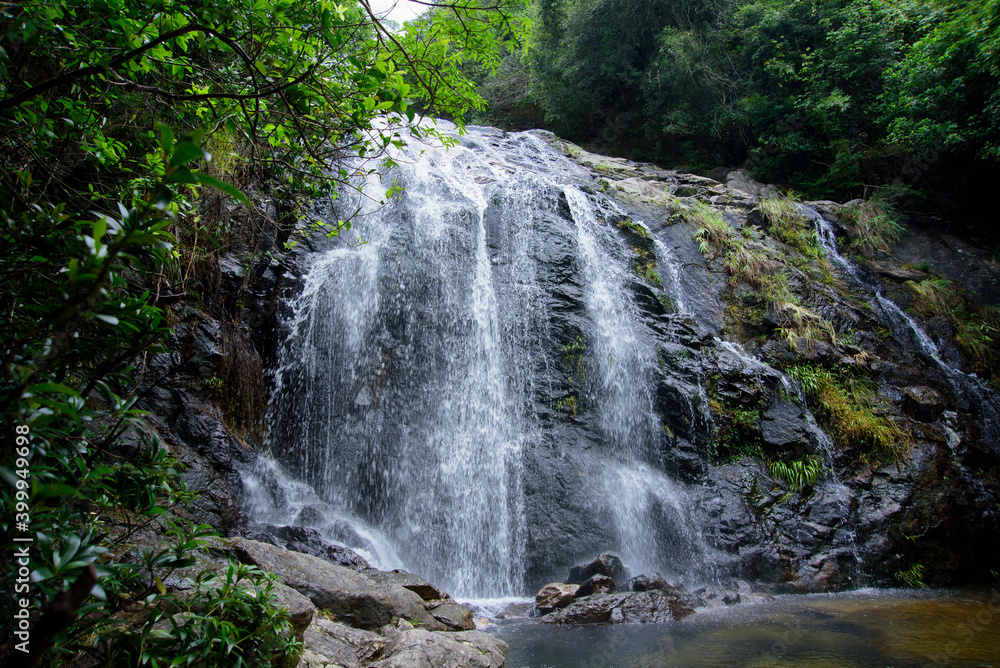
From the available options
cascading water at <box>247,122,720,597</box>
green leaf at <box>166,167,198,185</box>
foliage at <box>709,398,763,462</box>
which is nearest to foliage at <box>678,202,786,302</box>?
cascading water at <box>247,122,720,597</box>

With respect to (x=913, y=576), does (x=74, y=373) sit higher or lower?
higher

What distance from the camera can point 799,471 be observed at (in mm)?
7746

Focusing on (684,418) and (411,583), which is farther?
(684,418)

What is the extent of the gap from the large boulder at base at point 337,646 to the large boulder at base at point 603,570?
3.59 m

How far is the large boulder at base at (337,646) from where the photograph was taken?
9.92ft

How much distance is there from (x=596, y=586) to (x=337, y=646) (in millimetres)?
3600

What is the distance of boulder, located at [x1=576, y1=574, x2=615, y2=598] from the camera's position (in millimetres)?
5918

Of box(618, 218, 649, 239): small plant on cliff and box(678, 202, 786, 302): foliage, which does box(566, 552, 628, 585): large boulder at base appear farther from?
box(618, 218, 649, 239): small plant on cliff

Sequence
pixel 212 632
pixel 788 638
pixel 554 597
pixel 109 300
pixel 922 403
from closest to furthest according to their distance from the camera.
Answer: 1. pixel 109 300
2. pixel 212 632
3. pixel 788 638
4. pixel 554 597
5. pixel 922 403

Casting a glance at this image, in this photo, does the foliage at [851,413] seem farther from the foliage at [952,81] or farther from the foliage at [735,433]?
the foliage at [952,81]

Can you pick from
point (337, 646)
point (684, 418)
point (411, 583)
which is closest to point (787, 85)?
point (684, 418)

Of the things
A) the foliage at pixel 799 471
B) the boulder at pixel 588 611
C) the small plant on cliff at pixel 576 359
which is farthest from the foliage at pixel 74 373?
the foliage at pixel 799 471

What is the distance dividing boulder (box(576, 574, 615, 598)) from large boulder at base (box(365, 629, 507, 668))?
241 centimetres

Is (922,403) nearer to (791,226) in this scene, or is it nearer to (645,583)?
(791,226)
